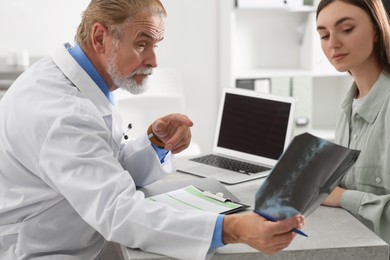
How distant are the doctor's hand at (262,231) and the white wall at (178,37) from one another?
272 centimetres

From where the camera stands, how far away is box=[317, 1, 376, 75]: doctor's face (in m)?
1.64

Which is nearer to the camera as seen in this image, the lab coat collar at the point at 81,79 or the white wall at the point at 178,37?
the lab coat collar at the point at 81,79

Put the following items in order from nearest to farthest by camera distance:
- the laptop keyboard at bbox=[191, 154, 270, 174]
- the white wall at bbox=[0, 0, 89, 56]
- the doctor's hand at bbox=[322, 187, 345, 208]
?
the doctor's hand at bbox=[322, 187, 345, 208] → the laptop keyboard at bbox=[191, 154, 270, 174] → the white wall at bbox=[0, 0, 89, 56]

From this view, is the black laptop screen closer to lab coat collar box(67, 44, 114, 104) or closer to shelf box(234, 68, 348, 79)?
lab coat collar box(67, 44, 114, 104)

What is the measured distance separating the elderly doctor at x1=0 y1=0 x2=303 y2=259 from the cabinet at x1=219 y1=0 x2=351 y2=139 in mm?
2180

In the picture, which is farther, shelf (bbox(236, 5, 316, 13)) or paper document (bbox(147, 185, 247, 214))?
shelf (bbox(236, 5, 316, 13))

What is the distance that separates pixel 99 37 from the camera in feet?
5.01

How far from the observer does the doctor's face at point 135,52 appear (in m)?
A: 1.51

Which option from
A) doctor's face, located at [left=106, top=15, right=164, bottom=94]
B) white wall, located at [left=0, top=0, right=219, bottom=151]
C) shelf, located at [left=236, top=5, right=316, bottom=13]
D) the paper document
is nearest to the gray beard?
doctor's face, located at [left=106, top=15, right=164, bottom=94]

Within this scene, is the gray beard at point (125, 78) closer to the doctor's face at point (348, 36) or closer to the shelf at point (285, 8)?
the doctor's face at point (348, 36)

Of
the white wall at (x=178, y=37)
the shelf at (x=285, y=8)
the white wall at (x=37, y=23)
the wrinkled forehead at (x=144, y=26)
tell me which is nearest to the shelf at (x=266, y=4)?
the shelf at (x=285, y=8)

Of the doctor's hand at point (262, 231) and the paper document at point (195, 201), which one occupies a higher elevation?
the doctor's hand at point (262, 231)

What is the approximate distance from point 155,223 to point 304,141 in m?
0.37

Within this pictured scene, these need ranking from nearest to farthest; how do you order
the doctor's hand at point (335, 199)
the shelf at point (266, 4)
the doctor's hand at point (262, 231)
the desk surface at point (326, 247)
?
1. the doctor's hand at point (262, 231)
2. the desk surface at point (326, 247)
3. the doctor's hand at point (335, 199)
4. the shelf at point (266, 4)
